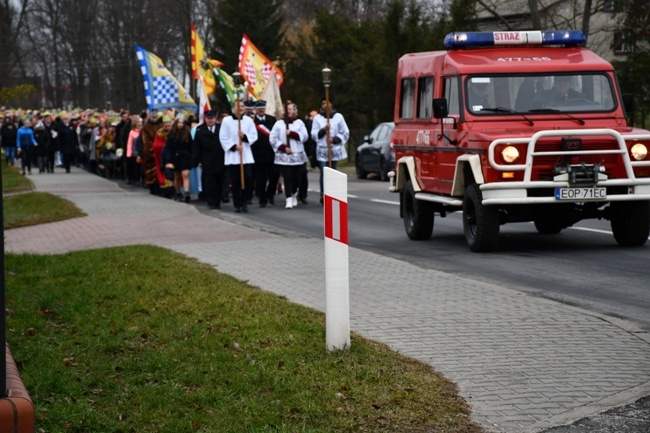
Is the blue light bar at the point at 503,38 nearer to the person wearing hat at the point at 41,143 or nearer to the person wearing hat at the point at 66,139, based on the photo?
the person wearing hat at the point at 41,143

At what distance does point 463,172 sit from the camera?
1509 centimetres

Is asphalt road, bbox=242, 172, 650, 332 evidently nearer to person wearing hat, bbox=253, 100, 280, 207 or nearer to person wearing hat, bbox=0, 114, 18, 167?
person wearing hat, bbox=253, 100, 280, 207

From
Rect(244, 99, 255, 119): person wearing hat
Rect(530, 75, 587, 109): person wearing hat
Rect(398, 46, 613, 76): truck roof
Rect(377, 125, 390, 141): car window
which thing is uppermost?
Rect(398, 46, 613, 76): truck roof

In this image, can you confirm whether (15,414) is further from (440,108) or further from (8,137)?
(8,137)

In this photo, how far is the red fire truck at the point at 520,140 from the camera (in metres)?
14.2

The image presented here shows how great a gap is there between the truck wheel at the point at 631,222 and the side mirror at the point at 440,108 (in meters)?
2.28

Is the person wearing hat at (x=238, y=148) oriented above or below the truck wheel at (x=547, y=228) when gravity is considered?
above

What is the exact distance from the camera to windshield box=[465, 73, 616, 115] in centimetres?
1514

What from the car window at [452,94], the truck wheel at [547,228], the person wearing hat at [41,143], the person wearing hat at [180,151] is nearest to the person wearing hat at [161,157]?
the person wearing hat at [180,151]

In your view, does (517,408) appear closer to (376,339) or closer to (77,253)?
(376,339)

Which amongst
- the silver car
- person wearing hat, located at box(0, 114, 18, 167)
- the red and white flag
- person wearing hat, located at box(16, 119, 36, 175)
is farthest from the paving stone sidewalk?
person wearing hat, located at box(0, 114, 18, 167)

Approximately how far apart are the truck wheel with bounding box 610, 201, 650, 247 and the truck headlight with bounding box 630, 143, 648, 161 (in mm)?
628

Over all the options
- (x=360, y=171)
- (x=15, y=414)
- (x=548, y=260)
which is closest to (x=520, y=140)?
(x=548, y=260)

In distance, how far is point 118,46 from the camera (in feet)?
272
